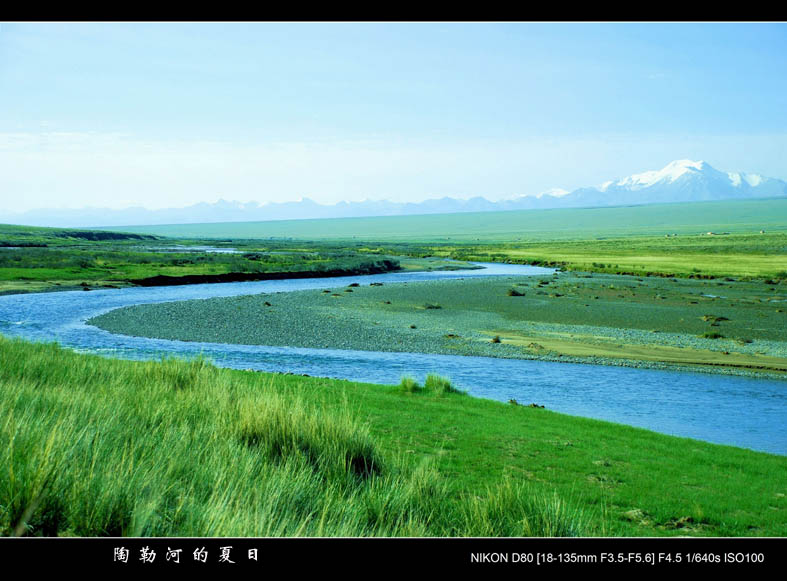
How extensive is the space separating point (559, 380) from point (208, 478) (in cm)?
1579

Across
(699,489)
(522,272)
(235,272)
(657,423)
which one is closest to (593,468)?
(699,489)

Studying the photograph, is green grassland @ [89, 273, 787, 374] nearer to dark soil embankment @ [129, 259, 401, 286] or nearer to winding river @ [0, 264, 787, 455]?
winding river @ [0, 264, 787, 455]

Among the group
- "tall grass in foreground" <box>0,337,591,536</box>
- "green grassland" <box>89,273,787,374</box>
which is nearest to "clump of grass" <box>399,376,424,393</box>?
"tall grass in foreground" <box>0,337,591,536</box>

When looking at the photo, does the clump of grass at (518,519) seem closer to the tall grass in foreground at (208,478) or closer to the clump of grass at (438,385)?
the tall grass in foreground at (208,478)

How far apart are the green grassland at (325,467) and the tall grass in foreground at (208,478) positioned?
0.02 meters

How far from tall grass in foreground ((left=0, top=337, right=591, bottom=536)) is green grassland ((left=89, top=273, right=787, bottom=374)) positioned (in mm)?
16687

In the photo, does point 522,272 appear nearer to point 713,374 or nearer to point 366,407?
point 713,374

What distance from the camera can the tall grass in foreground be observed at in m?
3.68

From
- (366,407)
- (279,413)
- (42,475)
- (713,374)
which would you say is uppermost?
(42,475)

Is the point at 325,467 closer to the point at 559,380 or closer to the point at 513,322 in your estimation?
the point at 559,380

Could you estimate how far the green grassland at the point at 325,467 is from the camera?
3.87 meters

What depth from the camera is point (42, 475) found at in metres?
3.62
